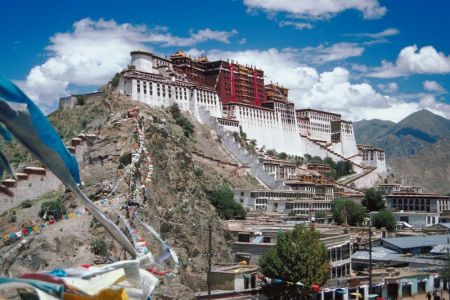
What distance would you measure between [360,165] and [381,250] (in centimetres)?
5720

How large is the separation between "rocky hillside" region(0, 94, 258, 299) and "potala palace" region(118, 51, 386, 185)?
10.2 m

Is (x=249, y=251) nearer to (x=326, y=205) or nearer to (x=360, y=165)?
(x=326, y=205)

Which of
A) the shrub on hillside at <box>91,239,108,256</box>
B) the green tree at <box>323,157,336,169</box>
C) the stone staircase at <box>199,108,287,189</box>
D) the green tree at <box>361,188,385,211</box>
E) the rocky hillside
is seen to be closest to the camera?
the shrub on hillside at <box>91,239,108,256</box>

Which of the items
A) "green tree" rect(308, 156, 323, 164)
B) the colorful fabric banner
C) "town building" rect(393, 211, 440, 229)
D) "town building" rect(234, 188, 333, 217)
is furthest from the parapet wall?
"green tree" rect(308, 156, 323, 164)

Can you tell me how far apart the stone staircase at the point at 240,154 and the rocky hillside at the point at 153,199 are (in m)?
10.8

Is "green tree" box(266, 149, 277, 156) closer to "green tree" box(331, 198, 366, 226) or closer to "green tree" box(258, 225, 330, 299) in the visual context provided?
"green tree" box(331, 198, 366, 226)

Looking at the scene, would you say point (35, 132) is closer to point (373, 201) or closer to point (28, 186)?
point (28, 186)

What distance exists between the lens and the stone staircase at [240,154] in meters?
90.0

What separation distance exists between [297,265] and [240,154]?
5260cm

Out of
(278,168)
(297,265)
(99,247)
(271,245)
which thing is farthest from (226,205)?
(297,265)

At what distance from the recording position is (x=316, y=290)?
3944cm

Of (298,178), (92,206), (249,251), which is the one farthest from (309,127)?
(92,206)

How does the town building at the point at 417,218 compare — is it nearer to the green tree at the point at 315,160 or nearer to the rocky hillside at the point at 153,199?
the rocky hillside at the point at 153,199

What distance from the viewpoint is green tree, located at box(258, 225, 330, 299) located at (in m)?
40.3
